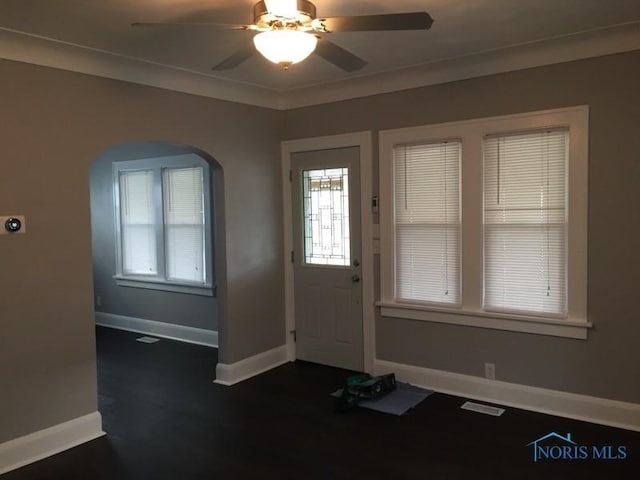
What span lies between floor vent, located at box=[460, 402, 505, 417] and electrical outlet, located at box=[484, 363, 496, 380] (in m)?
0.22

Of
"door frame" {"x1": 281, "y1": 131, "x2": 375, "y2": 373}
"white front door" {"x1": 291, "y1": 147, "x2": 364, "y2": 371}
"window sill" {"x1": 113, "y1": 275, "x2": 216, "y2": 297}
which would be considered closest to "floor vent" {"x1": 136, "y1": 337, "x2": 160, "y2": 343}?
"window sill" {"x1": 113, "y1": 275, "x2": 216, "y2": 297}

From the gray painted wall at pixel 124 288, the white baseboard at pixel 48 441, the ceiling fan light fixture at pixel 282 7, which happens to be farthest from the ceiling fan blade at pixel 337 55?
the gray painted wall at pixel 124 288

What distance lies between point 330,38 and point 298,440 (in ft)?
8.43

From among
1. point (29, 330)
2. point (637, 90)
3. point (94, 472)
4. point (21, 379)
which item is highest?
point (637, 90)

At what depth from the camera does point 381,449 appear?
3357 millimetres

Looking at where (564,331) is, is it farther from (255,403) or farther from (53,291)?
(53,291)

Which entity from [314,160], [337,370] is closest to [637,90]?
[314,160]

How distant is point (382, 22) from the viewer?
2236 mm

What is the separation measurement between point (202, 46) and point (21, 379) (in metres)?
2.35

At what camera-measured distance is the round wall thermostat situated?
321cm

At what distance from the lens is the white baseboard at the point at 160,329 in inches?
232

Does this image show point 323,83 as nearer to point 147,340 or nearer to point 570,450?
point 570,450

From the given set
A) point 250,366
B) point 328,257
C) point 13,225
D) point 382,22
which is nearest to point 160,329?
point 250,366

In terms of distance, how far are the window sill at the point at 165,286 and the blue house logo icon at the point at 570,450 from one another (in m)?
3.59
